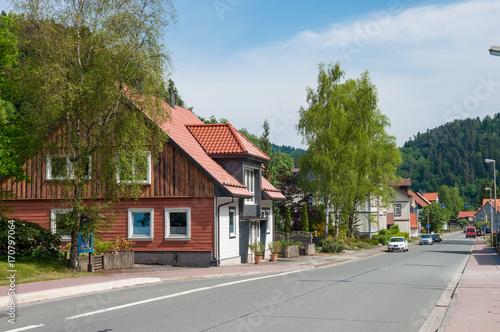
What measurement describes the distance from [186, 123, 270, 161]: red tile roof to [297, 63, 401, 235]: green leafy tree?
13903 mm

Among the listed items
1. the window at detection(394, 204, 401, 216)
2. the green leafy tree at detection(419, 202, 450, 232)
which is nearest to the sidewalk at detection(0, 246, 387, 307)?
the window at detection(394, 204, 401, 216)

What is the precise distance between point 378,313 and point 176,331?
194 inches

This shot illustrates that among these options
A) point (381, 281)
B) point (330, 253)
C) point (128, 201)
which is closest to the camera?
point (381, 281)

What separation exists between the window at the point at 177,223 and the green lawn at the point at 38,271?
6.63m

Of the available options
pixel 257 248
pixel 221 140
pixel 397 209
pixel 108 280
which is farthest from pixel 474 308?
pixel 397 209

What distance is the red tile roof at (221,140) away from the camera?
30188 millimetres

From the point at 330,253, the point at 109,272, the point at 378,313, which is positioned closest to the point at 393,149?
the point at 330,253

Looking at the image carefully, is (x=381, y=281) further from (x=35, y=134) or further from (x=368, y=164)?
(x=368, y=164)

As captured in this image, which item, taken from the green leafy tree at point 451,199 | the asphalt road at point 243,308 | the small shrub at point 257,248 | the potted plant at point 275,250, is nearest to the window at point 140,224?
the small shrub at point 257,248

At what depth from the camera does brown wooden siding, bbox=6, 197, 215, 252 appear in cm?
2698

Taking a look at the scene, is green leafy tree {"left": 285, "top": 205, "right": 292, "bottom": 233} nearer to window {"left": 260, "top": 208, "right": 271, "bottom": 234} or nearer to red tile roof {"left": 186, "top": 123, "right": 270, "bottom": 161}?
window {"left": 260, "top": 208, "right": 271, "bottom": 234}

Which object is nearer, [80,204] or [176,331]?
[176,331]

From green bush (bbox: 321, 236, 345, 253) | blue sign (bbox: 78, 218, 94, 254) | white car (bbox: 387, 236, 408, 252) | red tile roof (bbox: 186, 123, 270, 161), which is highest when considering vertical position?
red tile roof (bbox: 186, 123, 270, 161)

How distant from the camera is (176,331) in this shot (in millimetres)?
9719
